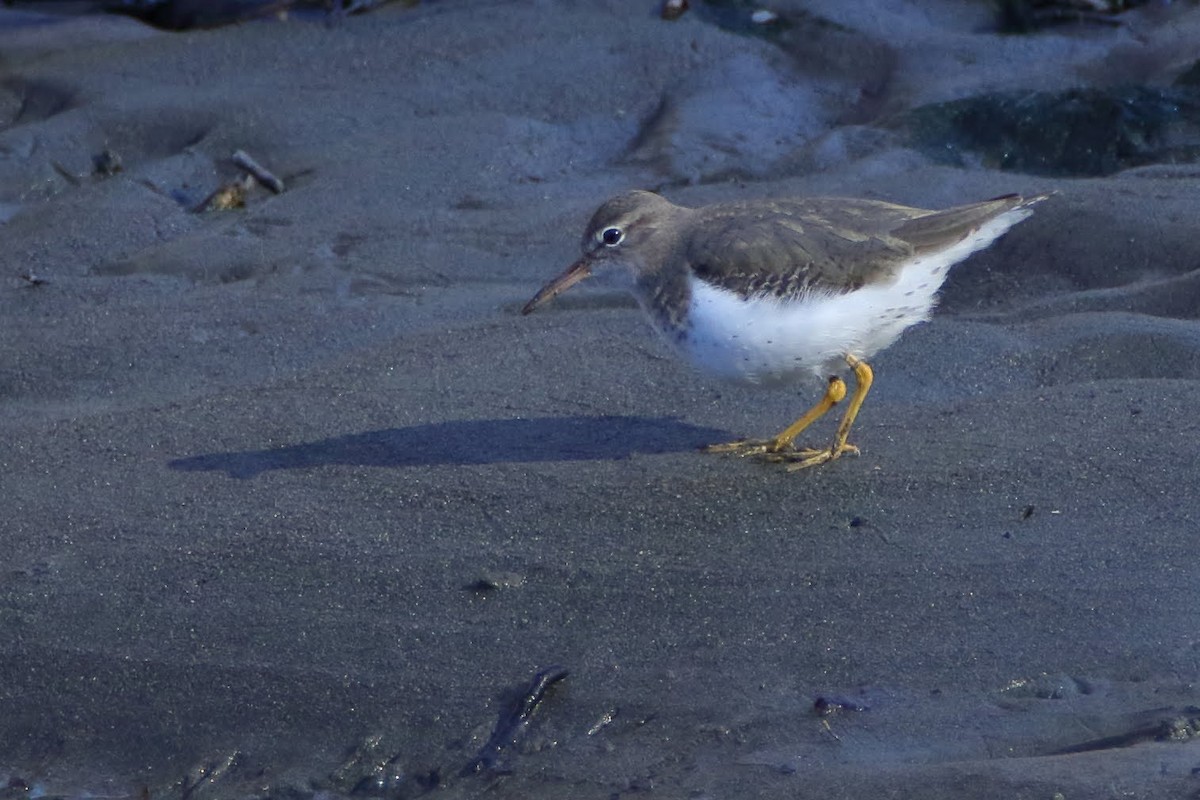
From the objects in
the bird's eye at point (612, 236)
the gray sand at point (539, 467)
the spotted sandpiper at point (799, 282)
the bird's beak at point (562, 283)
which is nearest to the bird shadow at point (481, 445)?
the gray sand at point (539, 467)

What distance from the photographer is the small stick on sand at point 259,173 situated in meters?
7.33

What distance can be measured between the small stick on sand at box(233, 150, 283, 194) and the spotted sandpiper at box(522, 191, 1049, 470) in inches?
108

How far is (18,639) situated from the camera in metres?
4.08

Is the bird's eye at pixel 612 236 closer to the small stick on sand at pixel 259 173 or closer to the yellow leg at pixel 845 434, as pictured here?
the yellow leg at pixel 845 434

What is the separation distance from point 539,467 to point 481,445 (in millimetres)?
280

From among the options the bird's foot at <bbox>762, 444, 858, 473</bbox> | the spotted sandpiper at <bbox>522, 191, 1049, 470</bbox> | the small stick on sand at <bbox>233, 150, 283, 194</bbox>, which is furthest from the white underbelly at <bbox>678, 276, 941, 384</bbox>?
the small stick on sand at <bbox>233, 150, 283, 194</bbox>

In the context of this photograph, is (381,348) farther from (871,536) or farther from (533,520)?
(871,536)

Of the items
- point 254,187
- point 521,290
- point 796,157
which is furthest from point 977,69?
point 254,187

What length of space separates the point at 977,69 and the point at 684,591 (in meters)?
5.06

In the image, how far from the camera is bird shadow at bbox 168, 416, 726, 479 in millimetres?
5016

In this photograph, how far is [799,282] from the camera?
481cm

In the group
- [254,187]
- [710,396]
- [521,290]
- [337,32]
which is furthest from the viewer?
[337,32]

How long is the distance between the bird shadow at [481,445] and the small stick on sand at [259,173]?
8.32 feet

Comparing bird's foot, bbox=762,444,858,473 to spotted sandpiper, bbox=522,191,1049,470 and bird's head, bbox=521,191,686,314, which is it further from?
bird's head, bbox=521,191,686,314
